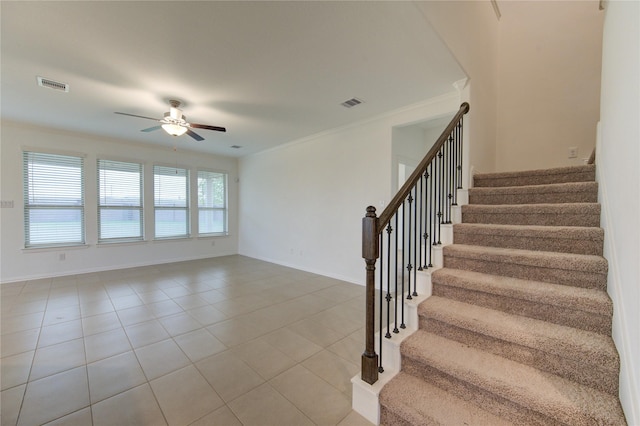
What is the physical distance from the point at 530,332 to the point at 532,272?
529 millimetres

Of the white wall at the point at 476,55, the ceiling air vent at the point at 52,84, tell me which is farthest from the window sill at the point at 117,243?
the white wall at the point at 476,55

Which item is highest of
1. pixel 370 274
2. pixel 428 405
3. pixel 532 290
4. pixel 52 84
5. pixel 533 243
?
pixel 52 84

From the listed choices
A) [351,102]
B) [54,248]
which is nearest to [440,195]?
[351,102]

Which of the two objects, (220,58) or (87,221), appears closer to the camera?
(220,58)

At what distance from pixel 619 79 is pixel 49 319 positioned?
217 inches

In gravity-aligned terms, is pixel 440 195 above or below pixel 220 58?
below

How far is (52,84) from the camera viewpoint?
3.08 meters

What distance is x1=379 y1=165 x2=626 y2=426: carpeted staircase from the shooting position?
1.25m

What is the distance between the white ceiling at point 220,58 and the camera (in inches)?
79.3

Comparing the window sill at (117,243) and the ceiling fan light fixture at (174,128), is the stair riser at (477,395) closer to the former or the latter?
the ceiling fan light fixture at (174,128)

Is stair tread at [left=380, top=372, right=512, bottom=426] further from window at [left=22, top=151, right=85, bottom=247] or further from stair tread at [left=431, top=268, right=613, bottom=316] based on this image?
window at [left=22, top=151, right=85, bottom=247]

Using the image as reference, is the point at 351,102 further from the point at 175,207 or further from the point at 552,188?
the point at 175,207

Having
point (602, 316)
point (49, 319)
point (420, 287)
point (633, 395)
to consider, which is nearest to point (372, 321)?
point (420, 287)

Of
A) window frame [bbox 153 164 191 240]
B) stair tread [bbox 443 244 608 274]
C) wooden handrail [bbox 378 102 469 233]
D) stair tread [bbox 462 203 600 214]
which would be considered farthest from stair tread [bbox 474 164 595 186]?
window frame [bbox 153 164 191 240]
